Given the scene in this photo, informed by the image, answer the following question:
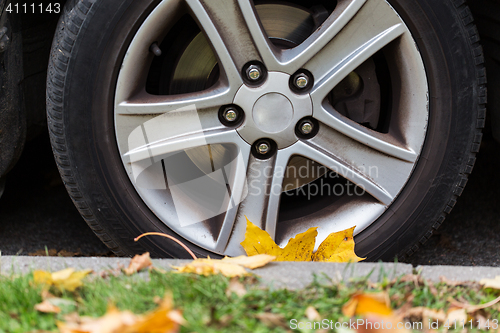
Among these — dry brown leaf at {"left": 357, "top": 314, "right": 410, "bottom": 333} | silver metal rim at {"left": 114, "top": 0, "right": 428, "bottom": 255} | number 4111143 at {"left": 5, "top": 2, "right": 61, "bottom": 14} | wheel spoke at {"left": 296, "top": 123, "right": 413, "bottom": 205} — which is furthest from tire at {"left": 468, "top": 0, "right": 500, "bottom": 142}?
number 4111143 at {"left": 5, "top": 2, "right": 61, "bottom": 14}

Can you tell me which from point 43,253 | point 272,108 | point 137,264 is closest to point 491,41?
point 272,108

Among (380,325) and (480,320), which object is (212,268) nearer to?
(380,325)

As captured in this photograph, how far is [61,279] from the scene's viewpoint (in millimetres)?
1092

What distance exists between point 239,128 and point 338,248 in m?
0.58

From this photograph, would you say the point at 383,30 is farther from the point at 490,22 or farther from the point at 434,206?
the point at 434,206

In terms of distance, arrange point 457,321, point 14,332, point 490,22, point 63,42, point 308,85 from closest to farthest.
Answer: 1. point 14,332
2. point 457,321
3. point 63,42
4. point 308,85
5. point 490,22

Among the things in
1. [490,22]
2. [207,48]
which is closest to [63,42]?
[207,48]

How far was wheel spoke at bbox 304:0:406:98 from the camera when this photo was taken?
57.9 inches

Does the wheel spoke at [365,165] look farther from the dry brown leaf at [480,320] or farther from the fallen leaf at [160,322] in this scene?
the fallen leaf at [160,322]

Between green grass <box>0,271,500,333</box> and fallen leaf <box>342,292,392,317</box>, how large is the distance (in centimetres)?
3

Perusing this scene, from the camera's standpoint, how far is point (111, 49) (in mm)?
1402

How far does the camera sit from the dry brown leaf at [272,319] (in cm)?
93

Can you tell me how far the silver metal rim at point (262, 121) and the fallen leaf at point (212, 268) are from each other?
38 cm

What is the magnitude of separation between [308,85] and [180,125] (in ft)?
1.57
